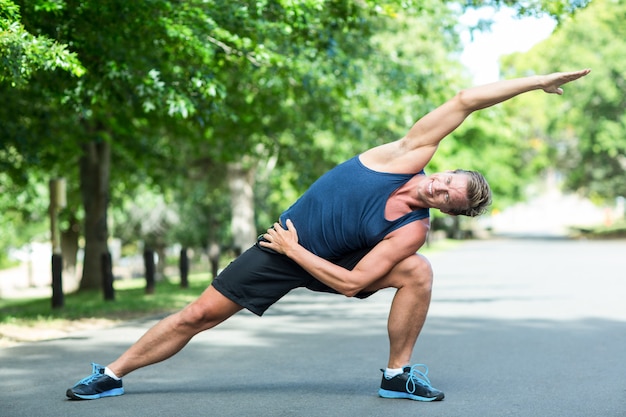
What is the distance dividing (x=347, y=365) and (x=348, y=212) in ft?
7.61

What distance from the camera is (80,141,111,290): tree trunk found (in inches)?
A: 813

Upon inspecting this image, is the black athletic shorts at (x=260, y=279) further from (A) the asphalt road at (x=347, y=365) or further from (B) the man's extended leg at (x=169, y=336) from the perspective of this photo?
(A) the asphalt road at (x=347, y=365)

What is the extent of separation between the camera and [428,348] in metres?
8.65

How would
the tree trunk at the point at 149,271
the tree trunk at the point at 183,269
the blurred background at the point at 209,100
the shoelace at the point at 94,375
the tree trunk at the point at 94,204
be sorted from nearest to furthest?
the shoelace at the point at 94,375, the blurred background at the point at 209,100, the tree trunk at the point at 149,271, the tree trunk at the point at 183,269, the tree trunk at the point at 94,204

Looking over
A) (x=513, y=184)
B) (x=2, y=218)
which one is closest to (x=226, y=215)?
(x=2, y=218)

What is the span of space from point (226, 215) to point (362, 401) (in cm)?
4028

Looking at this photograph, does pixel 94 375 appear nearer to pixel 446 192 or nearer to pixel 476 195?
pixel 446 192

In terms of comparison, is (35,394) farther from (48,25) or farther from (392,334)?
(48,25)

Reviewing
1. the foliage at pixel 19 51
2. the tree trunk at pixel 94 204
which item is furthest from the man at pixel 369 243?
the tree trunk at pixel 94 204

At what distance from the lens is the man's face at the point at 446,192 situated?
544 cm

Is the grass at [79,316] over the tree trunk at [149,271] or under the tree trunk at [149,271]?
under

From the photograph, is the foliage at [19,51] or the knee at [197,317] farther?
the foliage at [19,51]

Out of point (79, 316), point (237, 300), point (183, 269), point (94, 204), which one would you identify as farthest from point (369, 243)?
point (94, 204)

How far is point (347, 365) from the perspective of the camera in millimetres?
7594
